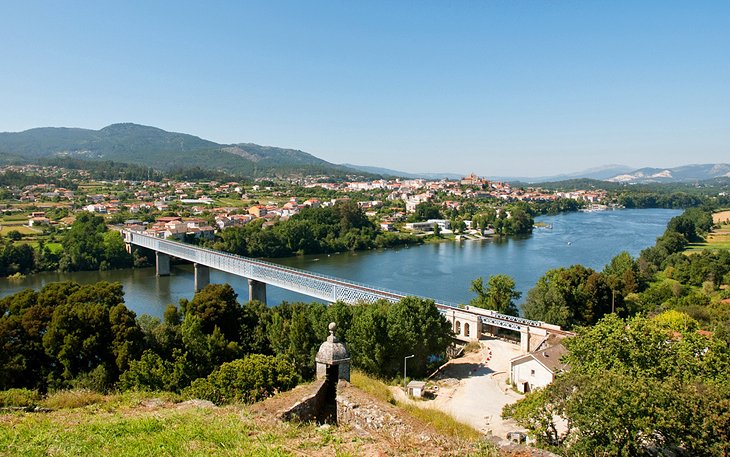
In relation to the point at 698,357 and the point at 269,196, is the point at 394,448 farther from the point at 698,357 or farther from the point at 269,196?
the point at 269,196

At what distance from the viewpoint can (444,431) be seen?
4871mm

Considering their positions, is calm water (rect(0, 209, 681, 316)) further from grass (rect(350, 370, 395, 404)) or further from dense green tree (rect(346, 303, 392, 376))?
grass (rect(350, 370, 395, 404))

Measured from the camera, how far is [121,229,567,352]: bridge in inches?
714

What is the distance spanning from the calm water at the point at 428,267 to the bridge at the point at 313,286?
161 cm

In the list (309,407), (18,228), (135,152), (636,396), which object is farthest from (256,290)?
(135,152)

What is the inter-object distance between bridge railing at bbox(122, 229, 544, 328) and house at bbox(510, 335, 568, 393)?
4.02 meters

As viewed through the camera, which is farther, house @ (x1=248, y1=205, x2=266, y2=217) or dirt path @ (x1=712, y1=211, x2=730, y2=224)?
dirt path @ (x1=712, y1=211, x2=730, y2=224)

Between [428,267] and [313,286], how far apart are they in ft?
45.0

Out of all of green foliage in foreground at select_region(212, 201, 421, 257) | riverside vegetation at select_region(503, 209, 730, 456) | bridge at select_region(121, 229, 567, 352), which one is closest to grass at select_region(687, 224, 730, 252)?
green foliage in foreground at select_region(212, 201, 421, 257)

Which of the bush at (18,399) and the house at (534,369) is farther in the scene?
the house at (534,369)

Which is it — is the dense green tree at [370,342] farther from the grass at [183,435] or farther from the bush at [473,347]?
the grass at [183,435]

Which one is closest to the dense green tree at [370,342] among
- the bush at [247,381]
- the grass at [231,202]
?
the bush at [247,381]

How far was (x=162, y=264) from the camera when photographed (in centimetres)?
3519

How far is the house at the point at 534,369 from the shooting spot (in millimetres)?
13102
